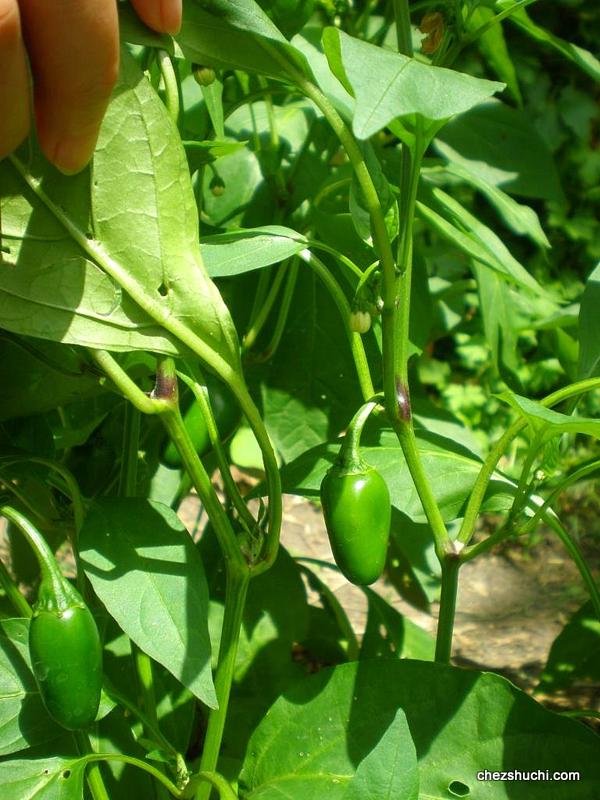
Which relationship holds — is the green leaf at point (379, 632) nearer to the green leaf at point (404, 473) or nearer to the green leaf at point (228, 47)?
the green leaf at point (404, 473)

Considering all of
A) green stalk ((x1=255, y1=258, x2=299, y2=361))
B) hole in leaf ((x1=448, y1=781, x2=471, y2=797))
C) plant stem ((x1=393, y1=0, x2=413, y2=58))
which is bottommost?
hole in leaf ((x1=448, y1=781, x2=471, y2=797))

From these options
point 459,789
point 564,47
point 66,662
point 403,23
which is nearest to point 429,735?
point 459,789

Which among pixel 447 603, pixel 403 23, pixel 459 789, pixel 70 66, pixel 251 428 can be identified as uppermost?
pixel 403 23

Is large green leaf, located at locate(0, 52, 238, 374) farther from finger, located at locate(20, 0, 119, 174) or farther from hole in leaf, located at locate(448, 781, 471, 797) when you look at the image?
hole in leaf, located at locate(448, 781, 471, 797)

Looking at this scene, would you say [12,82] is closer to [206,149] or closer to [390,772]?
[206,149]

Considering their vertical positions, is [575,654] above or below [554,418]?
below

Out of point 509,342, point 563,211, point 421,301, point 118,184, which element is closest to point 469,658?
point 509,342

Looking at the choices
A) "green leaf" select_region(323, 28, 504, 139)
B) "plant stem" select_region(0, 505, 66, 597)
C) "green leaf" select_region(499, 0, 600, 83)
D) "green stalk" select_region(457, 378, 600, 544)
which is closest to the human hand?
"green leaf" select_region(323, 28, 504, 139)
